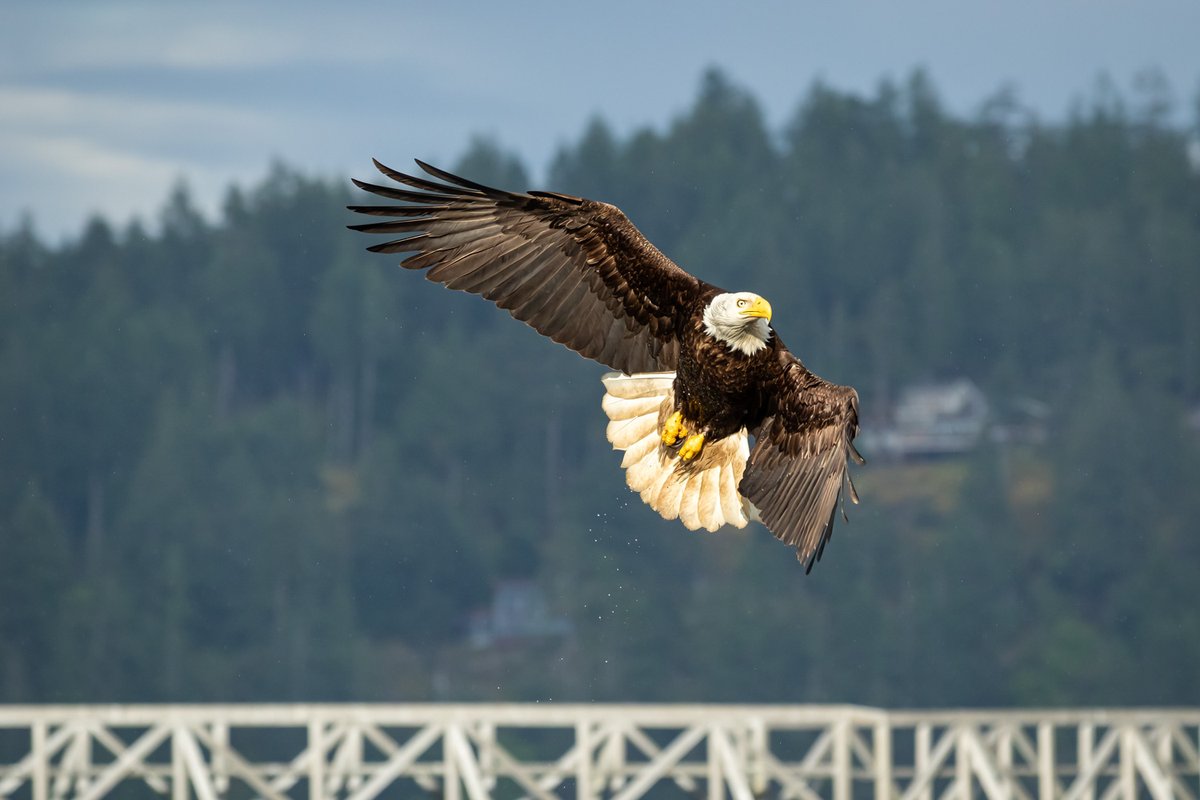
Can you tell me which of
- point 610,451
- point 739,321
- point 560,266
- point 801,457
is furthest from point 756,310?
point 610,451

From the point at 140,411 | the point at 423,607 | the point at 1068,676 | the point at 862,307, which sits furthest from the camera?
the point at 862,307

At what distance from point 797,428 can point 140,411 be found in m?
52.8

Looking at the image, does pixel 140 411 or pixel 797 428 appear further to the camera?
pixel 140 411

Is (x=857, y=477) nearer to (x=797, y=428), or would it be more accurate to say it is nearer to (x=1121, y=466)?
(x=1121, y=466)

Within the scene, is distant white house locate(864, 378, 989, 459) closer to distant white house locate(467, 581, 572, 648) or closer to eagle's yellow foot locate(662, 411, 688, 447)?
distant white house locate(467, 581, 572, 648)

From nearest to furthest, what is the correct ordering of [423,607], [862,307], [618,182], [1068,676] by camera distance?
1. [1068,676]
2. [423,607]
3. [862,307]
4. [618,182]

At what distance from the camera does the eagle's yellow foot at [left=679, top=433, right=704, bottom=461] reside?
312 inches

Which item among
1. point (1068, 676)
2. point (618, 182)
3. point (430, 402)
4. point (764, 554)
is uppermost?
point (618, 182)

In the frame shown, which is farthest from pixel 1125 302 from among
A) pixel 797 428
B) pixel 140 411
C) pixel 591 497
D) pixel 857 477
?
pixel 797 428

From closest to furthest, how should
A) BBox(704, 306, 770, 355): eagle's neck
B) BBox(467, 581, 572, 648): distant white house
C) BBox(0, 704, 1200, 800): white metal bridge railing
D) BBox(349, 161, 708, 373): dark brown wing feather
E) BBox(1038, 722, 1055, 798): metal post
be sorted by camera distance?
BBox(704, 306, 770, 355): eagle's neck, BBox(349, 161, 708, 373): dark brown wing feather, BBox(0, 704, 1200, 800): white metal bridge railing, BBox(1038, 722, 1055, 798): metal post, BBox(467, 581, 572, 648): distant white house

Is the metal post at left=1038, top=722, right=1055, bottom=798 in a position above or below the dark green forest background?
below

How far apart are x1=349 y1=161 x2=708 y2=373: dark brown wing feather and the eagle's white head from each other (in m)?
0.31

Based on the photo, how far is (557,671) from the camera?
53.7 meters

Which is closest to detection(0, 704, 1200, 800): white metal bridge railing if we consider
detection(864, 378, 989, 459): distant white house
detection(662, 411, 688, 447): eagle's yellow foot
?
detection(662, 411, 688, 447): eagle's yellow foot
